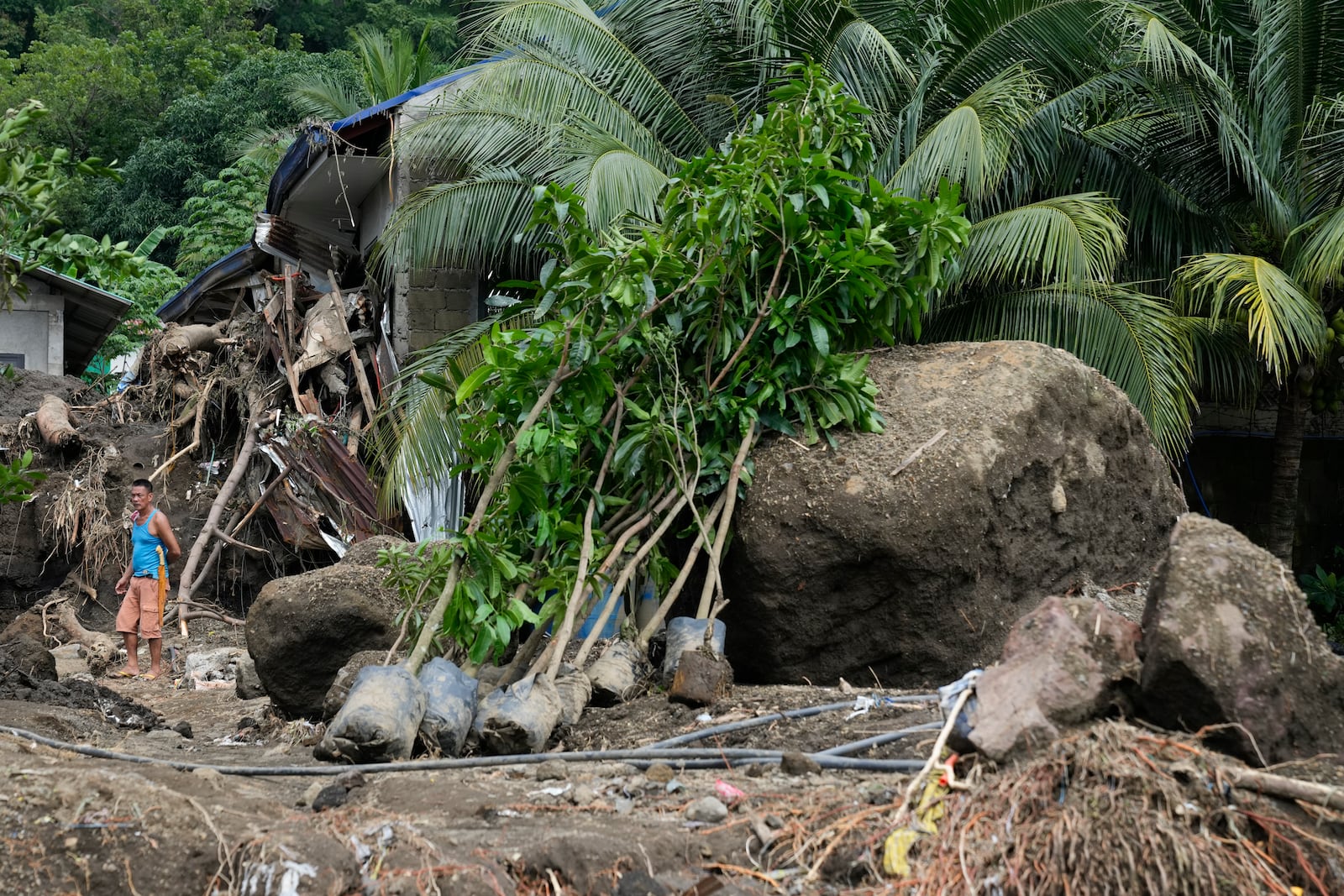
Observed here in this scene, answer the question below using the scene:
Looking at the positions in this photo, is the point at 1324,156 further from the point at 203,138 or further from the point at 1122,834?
the point at 203,138

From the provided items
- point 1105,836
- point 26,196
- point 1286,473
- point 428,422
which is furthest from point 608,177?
point 1286,473

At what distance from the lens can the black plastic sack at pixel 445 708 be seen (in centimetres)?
497

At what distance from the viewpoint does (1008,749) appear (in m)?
3.53

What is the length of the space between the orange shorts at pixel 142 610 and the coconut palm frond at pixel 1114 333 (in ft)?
21.3

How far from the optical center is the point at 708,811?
12.6ft

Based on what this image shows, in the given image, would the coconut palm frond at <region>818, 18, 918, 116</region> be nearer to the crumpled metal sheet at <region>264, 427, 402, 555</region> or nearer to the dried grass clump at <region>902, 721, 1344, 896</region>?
the crumpled metal sheet at <region>264, 427, 402, 555</region>

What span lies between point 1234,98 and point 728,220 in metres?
5.70

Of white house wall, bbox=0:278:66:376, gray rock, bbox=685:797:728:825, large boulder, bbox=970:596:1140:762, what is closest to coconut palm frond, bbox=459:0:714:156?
large boulder, bbox=970:596:1140:762

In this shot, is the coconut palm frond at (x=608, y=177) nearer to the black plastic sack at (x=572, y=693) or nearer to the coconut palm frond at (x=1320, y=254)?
the black plastic sack at (x=572, y=693)

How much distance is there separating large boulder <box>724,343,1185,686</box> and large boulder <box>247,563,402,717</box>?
6.93 ft

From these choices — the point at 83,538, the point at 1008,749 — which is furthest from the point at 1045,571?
the point at 83,538

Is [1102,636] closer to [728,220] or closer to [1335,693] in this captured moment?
[1335,693]

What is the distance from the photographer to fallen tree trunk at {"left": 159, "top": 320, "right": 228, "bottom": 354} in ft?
43.1

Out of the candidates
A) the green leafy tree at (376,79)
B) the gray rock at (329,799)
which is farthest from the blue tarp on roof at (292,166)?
the gray rock at (329,799)
